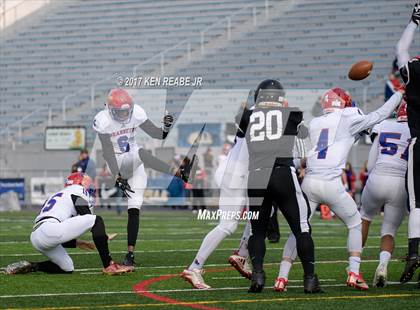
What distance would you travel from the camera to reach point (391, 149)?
325 inches

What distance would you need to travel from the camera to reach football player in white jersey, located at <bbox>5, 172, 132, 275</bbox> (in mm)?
8867

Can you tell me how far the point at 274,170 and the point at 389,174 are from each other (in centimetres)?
121

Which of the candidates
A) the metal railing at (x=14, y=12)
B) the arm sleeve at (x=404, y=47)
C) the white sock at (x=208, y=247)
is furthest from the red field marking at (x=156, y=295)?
the metal railing at (x=14, y=12)

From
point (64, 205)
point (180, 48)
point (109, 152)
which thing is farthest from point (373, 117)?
point (180, 48)

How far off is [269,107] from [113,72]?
20.7m

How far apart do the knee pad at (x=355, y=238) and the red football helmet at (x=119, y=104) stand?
3132mm

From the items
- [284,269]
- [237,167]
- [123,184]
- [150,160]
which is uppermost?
[237,167]

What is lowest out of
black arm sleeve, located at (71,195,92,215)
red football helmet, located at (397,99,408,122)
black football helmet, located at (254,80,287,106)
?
black arm sleeve, located at (71,195,92,215)

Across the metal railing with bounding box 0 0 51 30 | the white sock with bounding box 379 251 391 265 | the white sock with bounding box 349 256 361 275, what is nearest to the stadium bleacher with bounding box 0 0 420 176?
the metal railing with bounding box 0 0 51 30

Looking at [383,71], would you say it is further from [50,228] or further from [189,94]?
[50,228]

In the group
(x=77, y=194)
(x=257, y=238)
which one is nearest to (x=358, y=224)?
(x=257, y=238)

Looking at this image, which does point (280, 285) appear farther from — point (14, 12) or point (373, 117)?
point (14, 12)

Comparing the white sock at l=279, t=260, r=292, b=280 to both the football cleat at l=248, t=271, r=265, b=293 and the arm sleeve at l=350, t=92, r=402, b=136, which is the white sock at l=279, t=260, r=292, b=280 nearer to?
the football cleat at l=248, t=271, r=265, b=293

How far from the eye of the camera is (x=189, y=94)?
27.4 meters
